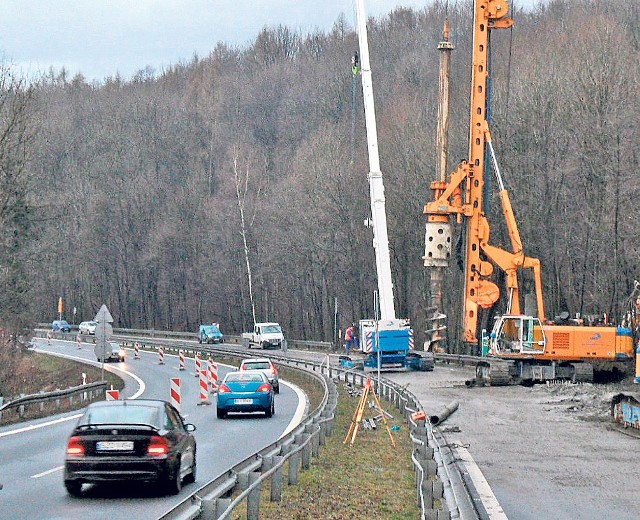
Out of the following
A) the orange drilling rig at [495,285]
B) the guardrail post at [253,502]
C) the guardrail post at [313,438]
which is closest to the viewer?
the guardrail post at [253,502]

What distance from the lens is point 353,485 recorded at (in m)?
18.0

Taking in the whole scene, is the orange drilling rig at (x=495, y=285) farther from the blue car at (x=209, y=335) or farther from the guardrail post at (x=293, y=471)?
the blue car at (x=209, y=335)

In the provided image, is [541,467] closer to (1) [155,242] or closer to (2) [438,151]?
(2) [438,151]

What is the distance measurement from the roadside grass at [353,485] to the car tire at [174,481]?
1212 millimetres

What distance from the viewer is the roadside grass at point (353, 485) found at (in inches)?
596

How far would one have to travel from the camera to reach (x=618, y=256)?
53188 mm

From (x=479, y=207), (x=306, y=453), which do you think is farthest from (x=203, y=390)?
(x=306, y=453)

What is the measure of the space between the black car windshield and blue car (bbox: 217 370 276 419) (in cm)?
1661

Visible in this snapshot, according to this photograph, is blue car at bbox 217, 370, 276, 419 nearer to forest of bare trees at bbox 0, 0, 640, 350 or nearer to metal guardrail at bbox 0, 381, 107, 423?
metal guardrail at bbox 0, 381, 107, 423

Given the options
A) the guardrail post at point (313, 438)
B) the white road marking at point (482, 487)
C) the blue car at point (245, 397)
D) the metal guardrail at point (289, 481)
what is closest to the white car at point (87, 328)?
the blue car at point (245, 397)

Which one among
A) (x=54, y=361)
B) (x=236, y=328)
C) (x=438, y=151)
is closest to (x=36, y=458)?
(x=438, y=151)

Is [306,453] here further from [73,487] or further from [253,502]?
[253,502]

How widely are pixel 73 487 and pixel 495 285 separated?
1353 inches

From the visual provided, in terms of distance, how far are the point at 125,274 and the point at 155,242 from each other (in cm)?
612
